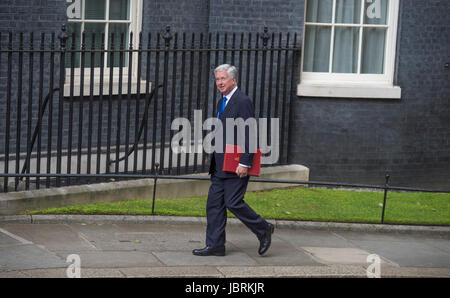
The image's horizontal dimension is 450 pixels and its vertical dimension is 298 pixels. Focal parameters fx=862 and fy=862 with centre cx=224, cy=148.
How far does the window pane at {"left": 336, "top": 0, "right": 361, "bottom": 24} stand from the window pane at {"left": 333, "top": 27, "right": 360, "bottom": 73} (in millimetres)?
123

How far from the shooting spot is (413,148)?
12539mm

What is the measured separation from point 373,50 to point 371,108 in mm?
909

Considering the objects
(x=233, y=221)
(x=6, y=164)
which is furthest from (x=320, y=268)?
(x=6, y=164)

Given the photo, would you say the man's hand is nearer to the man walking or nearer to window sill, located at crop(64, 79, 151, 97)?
the man walking

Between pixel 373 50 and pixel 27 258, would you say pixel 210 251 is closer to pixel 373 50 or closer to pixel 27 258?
pixel 27 258

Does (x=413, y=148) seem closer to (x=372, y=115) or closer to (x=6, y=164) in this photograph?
(x=372, y=115)

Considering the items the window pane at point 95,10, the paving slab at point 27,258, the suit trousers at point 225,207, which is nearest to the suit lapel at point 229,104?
the suit trousers at point 225,207

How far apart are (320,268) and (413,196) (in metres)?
4.43

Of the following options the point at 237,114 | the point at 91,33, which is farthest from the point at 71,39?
→ the point at 237,114

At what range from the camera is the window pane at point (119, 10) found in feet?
38.1

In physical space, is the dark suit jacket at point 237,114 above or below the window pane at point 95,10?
below

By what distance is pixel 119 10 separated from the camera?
11695 millimetres

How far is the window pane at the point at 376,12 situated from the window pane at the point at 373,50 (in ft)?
0.40

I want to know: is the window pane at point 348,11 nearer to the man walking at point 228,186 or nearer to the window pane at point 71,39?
the window pane at point 71,39
